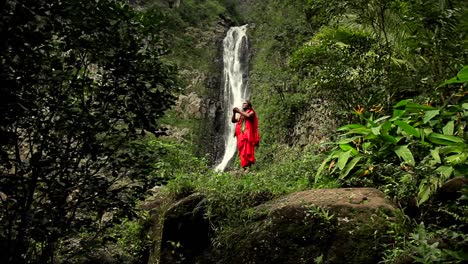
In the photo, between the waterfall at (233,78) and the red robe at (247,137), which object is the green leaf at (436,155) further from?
the waterfall at (233,78)

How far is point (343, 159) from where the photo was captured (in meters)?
5.06

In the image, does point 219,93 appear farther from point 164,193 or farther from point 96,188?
point 96,188

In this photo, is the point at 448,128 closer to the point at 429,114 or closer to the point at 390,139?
the point at 429,114

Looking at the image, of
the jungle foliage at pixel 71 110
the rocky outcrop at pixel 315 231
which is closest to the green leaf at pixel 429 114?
the rocky outcrop at pixel 315 231

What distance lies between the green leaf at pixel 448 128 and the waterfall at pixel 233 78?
15.4 m

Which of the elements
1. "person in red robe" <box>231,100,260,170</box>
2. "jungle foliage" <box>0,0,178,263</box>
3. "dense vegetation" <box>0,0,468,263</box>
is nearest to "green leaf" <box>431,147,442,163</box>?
"dense vegetation" <box>0,0,468,263</box>

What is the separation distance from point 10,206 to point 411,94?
23.3ft

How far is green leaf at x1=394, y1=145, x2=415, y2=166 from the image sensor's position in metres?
4.50

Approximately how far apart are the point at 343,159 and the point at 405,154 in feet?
2.32

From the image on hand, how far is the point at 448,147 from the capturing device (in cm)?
441

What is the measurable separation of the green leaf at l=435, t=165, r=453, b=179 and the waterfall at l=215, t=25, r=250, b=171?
15.9m

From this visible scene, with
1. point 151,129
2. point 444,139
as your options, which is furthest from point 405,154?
point 151,129

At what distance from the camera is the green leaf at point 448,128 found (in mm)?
4695

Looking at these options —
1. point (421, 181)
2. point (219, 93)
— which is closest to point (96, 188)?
point (421, 181)
